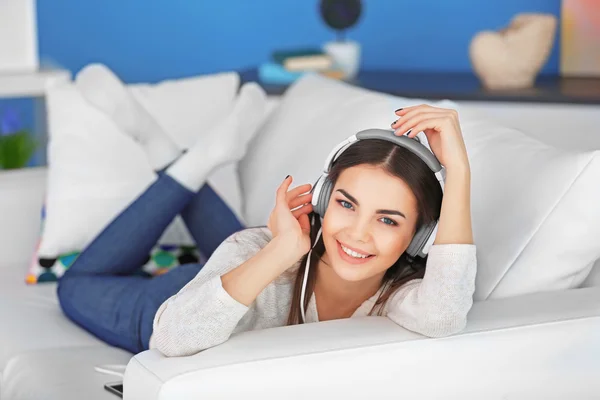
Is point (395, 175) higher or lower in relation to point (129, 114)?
higher

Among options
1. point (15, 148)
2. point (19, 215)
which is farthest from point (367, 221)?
point (15, 148)

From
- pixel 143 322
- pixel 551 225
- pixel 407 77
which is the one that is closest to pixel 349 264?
pixel 551 225

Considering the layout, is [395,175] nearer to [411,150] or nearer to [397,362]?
[411,150]

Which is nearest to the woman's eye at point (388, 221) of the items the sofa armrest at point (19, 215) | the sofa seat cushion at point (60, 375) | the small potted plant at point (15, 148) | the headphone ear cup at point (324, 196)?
the headphone ear cup at point (324, 196)

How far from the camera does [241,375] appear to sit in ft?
4.73

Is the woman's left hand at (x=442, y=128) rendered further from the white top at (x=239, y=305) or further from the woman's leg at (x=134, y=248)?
the woman's leg at (x=134, y=248)

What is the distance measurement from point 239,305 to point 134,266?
935mm

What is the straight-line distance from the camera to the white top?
1537 millimetres

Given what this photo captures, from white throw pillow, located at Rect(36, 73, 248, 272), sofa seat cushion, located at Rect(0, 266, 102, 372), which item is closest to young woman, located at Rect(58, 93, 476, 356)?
sofa seat cushion, located at Rect(0, 266, 102, 372)

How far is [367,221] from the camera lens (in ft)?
5.42

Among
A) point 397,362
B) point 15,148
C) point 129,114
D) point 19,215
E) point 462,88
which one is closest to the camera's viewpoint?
point 397,362

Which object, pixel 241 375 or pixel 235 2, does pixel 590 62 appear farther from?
pixel 241 375

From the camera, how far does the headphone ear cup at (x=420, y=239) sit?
1719mm

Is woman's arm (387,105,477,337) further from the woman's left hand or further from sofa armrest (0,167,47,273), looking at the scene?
sofa armrest (0,167,47,273)
